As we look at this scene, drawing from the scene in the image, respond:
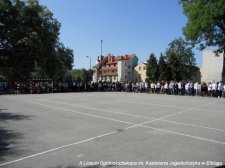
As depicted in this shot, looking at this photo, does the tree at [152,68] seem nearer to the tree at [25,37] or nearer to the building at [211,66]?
the building at [211,66]

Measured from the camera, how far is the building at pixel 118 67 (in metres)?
108

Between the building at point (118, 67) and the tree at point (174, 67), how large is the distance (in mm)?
33431

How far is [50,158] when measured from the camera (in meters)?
6.43

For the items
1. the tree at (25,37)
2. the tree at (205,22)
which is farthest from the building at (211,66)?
the tree at (25,37)

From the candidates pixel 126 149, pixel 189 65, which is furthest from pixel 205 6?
pixel 189 65

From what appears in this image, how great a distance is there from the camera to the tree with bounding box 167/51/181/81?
72875 mm

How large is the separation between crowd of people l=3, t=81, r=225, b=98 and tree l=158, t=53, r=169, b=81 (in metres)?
35.6

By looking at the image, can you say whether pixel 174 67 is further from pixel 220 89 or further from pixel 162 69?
pixel 220 89

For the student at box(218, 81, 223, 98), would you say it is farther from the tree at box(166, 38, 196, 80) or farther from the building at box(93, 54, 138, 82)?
the building at box(93, 54, 138, 82)

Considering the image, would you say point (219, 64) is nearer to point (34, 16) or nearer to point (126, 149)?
point (34, 16)

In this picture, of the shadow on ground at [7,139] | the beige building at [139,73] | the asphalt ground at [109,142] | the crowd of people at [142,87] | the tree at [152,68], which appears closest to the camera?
the asphalt ground at [109,142]

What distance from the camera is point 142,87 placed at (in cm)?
3662

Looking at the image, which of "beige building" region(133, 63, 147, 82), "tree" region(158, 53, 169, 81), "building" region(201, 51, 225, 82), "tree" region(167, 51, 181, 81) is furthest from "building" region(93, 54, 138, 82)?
"building" region(201, 51, 225, 82)

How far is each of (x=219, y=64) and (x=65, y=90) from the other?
3160cm
